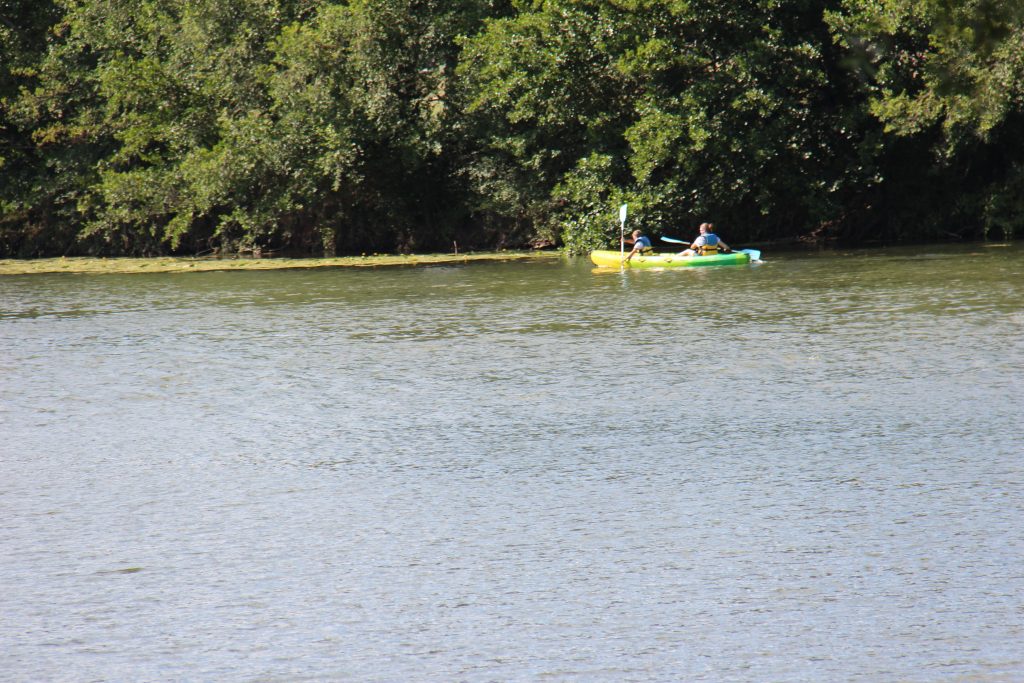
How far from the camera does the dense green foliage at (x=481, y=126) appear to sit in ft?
83.0

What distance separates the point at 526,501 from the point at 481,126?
21.5 metres

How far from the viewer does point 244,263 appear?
90.7 ft

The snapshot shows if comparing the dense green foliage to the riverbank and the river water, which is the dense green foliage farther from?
the river water

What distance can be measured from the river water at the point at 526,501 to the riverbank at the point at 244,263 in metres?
11.1

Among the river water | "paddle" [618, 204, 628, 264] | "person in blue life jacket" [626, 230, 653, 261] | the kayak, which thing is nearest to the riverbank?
"paddle" [618, 204, 628, 264]

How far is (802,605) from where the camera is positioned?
5.59 meters

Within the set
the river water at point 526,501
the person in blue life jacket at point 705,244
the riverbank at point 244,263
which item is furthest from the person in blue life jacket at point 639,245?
the river water at point 526,501

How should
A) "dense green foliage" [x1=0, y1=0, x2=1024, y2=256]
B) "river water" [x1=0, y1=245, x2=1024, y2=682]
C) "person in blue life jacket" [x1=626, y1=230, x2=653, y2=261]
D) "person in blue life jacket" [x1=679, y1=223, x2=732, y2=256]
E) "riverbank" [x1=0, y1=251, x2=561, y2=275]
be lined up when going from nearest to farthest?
"river water" [x1=0, y1=245, x2=1024, y2=682] < "person in blue life jacket" [x1=679, y1=223, x2=732, y2=256] < "person in blue life jacket" [x1=626, y1=230, x2=653, y2=261] < "dense green foliage" [x1=0, y1=0, x2=1024, y2=256] < "riverbank" [x1=0, y1=251, x2=561, y2=275]

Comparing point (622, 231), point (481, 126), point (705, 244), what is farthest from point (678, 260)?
point (481, 126)

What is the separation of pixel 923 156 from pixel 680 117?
19.1ft

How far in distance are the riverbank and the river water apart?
1113 cm

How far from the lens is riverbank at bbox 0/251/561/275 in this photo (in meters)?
26.6

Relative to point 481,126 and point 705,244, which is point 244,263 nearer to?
point 481,126

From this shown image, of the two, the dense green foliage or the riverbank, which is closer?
the dense green foliage
